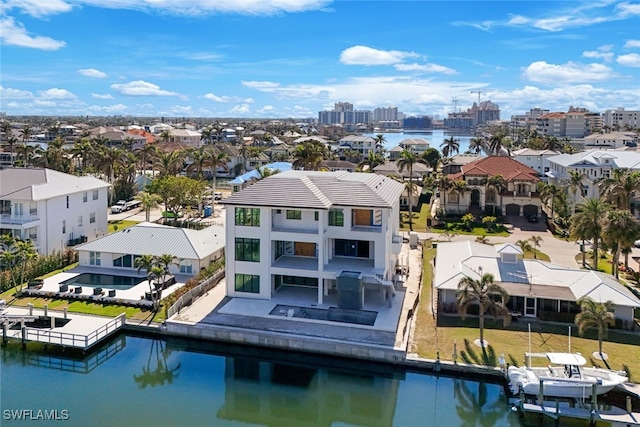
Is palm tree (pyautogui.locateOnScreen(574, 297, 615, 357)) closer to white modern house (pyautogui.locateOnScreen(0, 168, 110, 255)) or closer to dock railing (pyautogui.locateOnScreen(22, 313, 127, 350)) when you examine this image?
dock railing (pyautogui.locateOnScreen(22, 313, 127, 350))

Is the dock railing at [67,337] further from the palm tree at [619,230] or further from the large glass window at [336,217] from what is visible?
the palm tree at [619,230]

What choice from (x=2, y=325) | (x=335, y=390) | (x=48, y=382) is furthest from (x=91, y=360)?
(x=335, y=390)

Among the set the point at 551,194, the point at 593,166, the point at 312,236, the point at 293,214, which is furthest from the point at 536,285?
the point at 593,166

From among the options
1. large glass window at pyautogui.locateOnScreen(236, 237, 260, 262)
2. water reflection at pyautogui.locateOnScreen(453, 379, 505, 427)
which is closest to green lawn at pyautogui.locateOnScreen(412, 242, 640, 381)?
water reflection at pyautogui.locateOnScreen(453, 379, 505, 427)

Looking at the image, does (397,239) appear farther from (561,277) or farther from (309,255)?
(561,277)

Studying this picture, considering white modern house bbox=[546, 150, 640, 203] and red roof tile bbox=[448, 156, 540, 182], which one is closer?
red roof tile bbox=[448, 156, 540, 182]

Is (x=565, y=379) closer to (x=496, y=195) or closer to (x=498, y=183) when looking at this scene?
(x=498, y=183)
